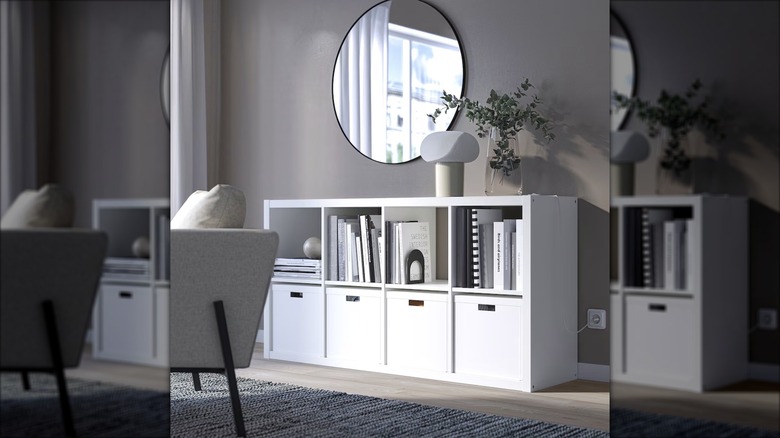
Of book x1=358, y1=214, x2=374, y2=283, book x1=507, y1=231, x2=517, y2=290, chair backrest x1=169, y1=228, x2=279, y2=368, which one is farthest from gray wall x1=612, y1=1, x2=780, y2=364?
book x1=358, y1=214, x2=374, y2=283

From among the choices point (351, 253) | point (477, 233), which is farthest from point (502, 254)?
point (351, 253)

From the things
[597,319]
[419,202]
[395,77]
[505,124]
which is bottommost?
[597,319]

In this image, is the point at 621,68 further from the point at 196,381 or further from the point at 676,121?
the point at 196,381

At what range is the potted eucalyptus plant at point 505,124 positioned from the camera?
3.97m

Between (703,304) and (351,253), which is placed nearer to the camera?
(703,304)

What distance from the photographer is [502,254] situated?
375 cm

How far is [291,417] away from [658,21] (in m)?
2.46

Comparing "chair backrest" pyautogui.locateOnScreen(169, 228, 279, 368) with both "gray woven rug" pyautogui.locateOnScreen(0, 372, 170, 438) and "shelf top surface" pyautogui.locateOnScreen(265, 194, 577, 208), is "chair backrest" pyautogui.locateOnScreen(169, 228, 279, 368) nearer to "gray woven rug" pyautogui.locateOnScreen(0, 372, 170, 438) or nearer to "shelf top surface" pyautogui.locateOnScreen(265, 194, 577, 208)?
"shelf top surface" pyautogui.locateOnScreen(265, 194, 577, 208)

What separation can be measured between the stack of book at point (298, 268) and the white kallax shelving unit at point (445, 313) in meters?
0.03

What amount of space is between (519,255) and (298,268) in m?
1.29

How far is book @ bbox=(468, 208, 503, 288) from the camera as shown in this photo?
3809mm

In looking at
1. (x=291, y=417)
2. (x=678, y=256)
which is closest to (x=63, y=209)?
(x=678, y=256)

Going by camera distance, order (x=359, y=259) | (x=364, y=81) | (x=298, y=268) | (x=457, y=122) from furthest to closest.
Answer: (x=364, y=81), (x=298, y=268), (x=457, y=122), (x=359, y=259)

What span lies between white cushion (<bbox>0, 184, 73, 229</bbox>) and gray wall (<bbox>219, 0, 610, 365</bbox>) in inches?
125
